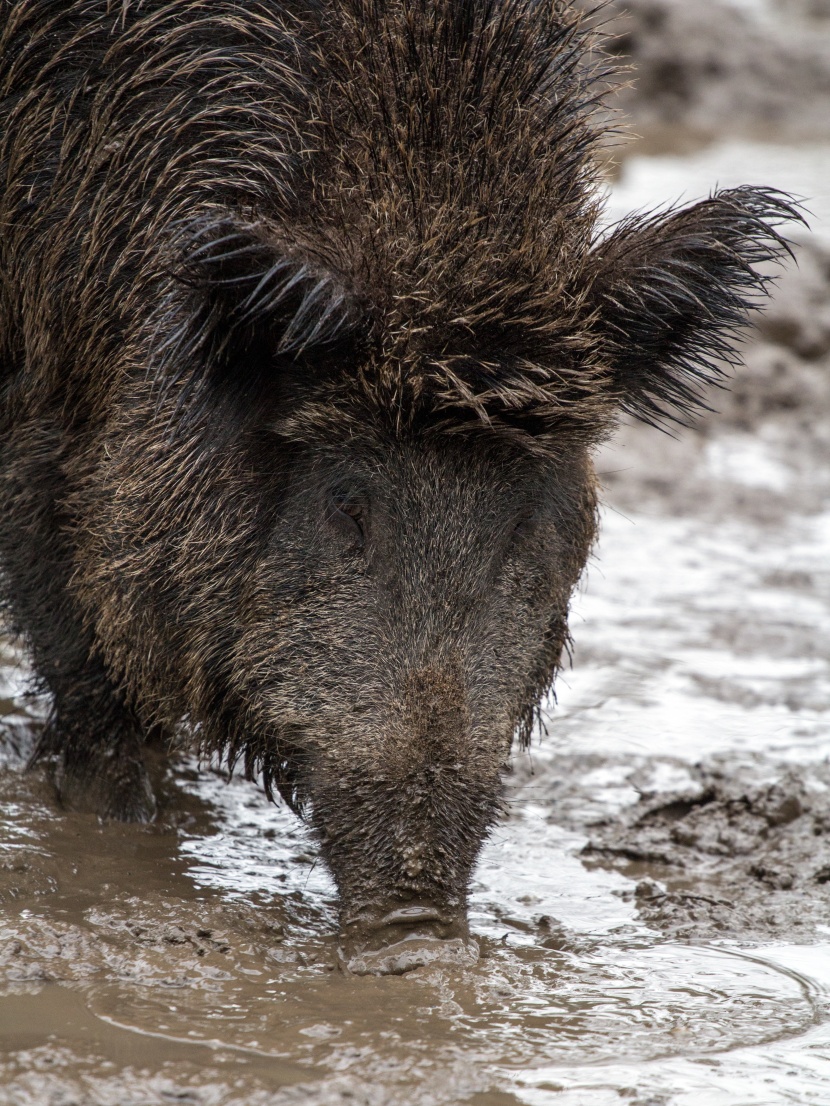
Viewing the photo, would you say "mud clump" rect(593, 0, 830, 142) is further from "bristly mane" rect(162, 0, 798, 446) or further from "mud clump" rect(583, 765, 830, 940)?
"bristly mane" rect(162, 0, 798, 446)

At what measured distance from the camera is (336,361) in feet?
13.5

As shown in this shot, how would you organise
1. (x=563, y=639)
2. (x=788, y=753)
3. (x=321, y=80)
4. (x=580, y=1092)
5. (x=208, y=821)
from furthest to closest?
(x=788, y=753)
(x=208, y=821)
(x=563, y=639)
(x=321, y=80)
(x=580, y=1092)

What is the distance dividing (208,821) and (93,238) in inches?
80.1

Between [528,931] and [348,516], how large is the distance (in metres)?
1.44

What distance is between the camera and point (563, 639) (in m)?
4.83

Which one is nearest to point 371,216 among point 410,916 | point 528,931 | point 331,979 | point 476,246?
point 476,246

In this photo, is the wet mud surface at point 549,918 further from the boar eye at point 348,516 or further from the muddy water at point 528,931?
the boar eye at point 348,516

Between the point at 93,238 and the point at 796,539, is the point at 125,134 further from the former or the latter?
the point at 796,539

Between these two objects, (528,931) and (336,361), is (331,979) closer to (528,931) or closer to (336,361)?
(528,931)

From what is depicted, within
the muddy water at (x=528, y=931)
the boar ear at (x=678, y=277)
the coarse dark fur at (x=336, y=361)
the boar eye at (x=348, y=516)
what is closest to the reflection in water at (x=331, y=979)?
the muddy water at (x=528, y=931)

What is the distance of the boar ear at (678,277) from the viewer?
436 centimetres

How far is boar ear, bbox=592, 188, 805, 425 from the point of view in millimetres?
4355

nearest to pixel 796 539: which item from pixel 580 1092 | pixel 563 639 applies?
pixel 563 639

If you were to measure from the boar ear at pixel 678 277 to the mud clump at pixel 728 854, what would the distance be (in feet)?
5.42
